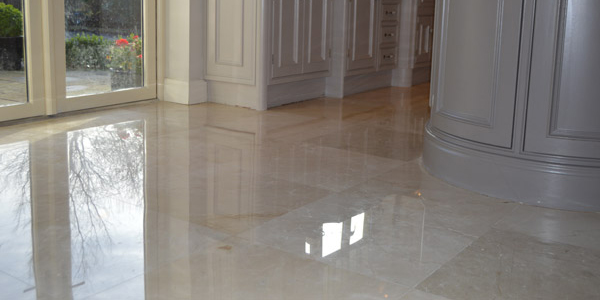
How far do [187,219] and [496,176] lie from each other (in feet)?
4.12

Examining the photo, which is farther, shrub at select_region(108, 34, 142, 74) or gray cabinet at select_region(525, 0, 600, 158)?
shrub at select_region(108, 34, 142, 74)

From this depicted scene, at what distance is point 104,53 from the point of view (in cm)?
443

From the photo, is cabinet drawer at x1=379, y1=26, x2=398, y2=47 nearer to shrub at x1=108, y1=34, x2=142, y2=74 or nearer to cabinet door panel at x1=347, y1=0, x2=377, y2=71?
cabinet door panel at x1=347, y1=0, x2=377, y2=71

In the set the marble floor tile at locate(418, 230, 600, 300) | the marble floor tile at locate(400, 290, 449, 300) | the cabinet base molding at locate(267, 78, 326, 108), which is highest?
the cabinet base molding at locate(267, 78, 326, 108)

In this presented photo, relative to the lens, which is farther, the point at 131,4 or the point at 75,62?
the point at 131,4

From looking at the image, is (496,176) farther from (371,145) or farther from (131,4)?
(131,4)

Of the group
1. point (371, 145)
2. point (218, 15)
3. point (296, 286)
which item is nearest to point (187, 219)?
point (296, 286)

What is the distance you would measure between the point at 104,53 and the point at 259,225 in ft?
8.24

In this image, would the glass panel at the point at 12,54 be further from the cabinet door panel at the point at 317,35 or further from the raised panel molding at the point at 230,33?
the cabinet door panel at the point at 317,35

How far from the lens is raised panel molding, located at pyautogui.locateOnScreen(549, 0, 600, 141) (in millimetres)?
2545

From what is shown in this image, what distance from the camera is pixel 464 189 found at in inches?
114

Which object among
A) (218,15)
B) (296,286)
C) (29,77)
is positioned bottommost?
(296,286)

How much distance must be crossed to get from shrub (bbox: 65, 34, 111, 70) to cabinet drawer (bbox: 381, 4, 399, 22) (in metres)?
2.32

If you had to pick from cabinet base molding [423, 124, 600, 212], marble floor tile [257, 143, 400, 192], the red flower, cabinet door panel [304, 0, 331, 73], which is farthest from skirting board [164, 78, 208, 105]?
cabinet base molding [423, 124, 600, 212]
